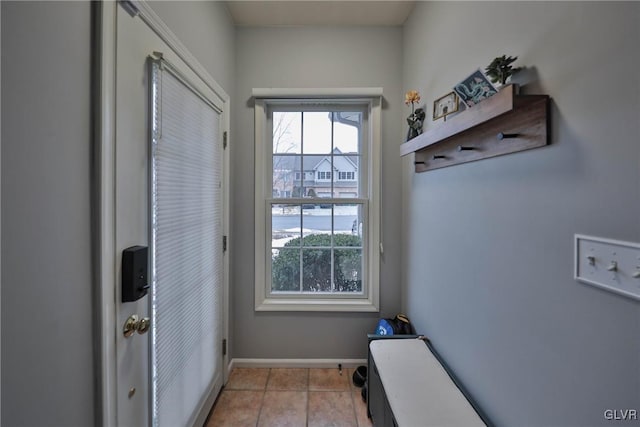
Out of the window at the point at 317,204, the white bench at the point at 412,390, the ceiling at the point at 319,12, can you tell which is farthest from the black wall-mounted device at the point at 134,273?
the ceiling at the point at 319,12

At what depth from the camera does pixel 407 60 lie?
193 cm

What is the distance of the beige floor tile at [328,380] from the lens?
182 centimetres

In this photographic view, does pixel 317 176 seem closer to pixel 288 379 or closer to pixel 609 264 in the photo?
pixel 288 379

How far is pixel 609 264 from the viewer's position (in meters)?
0.62

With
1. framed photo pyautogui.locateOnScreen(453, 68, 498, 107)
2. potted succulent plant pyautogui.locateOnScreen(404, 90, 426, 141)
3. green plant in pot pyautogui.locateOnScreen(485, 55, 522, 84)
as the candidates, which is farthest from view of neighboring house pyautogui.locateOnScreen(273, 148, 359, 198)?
green plant in pot pyautogui.locateOnScreen(485, 55, 522, 84)

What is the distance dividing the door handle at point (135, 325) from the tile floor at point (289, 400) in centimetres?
105

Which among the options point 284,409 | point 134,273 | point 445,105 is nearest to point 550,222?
point 445,105

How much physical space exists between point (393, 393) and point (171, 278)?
110 centimetres

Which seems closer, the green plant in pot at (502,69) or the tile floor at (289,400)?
the green plant in pot at (502,69)

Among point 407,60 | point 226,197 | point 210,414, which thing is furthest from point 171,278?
point 407,60

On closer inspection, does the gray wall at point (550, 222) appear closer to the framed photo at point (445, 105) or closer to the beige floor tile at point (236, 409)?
the framed photo at point (445, 105)

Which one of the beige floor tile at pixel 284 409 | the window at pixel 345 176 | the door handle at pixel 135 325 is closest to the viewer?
the door handle at pixel 135 325

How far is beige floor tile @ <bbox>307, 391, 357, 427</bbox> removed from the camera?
5.08 feet

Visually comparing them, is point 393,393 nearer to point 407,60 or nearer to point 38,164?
point 38,164
